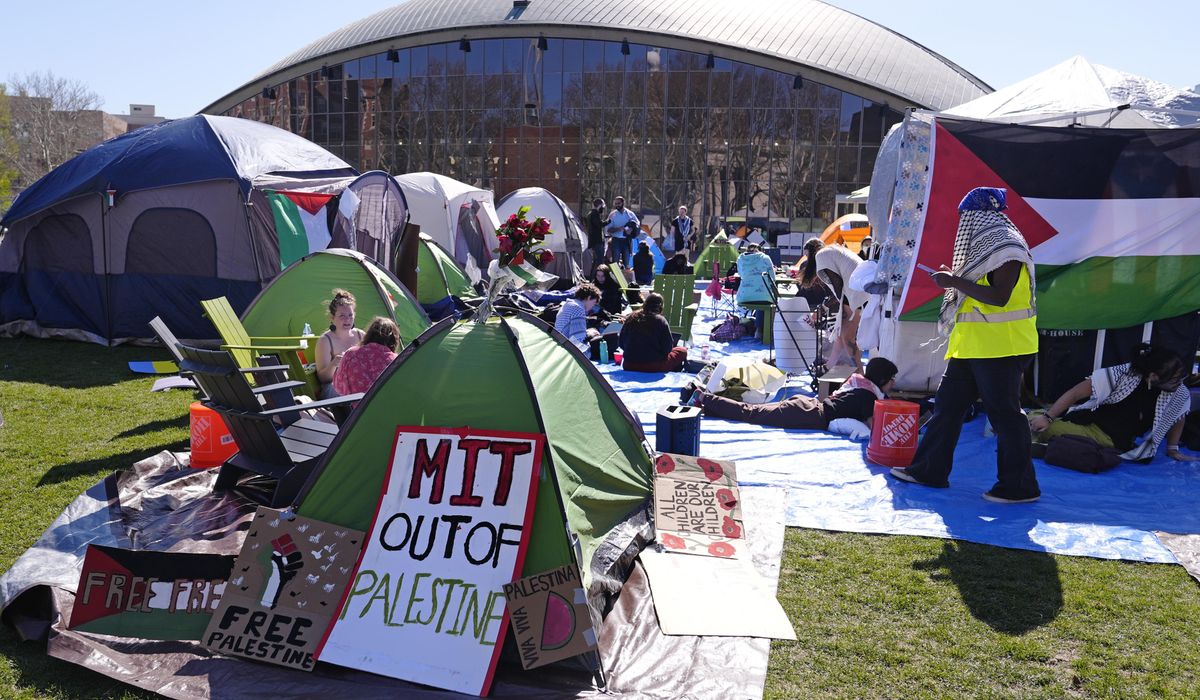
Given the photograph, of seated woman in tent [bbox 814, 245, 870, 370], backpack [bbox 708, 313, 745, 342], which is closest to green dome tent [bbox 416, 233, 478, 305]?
backpack [bbox 708, 313, 745, 342]

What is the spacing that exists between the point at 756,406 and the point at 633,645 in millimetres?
4240

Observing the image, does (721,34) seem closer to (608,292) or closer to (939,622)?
(608,292)

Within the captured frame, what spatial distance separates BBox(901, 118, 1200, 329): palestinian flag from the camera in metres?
7.04

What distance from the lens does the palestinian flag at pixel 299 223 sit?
11.1 m

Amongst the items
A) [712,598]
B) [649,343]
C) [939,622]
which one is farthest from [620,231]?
[939,622]

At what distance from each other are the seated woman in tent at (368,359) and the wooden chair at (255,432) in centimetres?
33

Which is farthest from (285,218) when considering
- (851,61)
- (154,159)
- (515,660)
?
(851,61)

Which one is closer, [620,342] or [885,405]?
[885,405]

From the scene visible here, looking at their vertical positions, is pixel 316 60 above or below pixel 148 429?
above

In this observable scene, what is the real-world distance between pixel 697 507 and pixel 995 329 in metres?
2.15

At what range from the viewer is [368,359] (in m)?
5.89

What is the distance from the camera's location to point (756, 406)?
25.5ft

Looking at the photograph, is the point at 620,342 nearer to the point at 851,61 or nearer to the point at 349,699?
the point at 349,699

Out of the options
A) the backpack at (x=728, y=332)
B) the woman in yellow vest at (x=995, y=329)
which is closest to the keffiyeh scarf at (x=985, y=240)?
the woman in yellow vest at (x=995, y=329)
